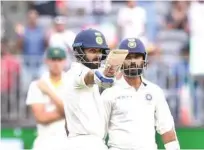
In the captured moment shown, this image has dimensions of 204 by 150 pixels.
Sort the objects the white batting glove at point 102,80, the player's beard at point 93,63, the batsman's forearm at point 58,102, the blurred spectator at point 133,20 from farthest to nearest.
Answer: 1. the blurred spectator at point 133,20
2. the batsman's forearm at point 58,102
3. the player's beard at point 93,63
4. the white batting glove at point 102,80

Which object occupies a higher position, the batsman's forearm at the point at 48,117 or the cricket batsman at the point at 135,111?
the cricket batsman at the point at 135,111

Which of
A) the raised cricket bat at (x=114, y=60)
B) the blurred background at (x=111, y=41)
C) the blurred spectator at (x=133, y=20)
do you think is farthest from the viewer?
the blurred spectator at (x=133, y=20)

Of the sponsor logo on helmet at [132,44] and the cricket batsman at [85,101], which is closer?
the cricket batsman at [85,101]

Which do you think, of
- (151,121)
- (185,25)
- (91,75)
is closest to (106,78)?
(91,75)

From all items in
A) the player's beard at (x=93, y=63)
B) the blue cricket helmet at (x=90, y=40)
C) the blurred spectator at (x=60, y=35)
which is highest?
the blue cricket helmet at (x=90, y=40)

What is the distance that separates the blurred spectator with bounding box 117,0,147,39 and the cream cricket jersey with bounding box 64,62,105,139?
6.38 metres

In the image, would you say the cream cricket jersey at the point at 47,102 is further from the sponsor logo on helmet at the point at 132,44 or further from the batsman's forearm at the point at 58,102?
the sponsor logo on helmet at the point at 132,44

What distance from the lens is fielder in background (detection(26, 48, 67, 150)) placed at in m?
9.43

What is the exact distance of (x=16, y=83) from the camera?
13.3 m

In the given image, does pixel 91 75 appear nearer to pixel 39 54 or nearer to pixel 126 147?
pixel 126 147

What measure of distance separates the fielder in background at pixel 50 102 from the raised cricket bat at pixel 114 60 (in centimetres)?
271

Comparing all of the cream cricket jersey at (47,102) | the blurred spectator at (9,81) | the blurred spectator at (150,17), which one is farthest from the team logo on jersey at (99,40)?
the blurred spectator at (150,17)

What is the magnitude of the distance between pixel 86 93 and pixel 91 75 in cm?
38

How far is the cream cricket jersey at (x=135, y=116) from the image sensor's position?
7.85 metres
